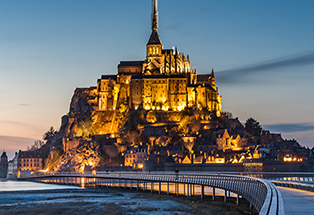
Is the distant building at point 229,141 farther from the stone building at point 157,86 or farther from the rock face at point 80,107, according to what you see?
the rock face at point 80,107

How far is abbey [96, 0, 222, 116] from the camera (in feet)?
446

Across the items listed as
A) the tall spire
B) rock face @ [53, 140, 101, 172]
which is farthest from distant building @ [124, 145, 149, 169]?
the tall spire

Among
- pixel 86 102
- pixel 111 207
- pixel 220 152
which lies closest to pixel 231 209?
pixel 111 207

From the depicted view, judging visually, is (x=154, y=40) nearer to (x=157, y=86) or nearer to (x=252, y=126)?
(x=157, y=86)

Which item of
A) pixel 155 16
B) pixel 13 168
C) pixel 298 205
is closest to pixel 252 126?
pixel 155 16

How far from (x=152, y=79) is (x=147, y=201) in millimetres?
89853

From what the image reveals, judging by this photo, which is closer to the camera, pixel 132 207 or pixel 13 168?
pixel 132 207

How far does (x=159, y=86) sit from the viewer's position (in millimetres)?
137875

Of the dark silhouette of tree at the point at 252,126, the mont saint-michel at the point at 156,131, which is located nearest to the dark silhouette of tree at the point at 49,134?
the mont saint-michel at the point at 156,131

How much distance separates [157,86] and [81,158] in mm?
32637

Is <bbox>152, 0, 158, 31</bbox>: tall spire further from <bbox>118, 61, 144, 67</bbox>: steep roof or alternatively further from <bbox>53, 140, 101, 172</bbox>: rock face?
<bbox>53, 140, 101, 172</bbox>: rock face

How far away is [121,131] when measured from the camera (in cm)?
12875

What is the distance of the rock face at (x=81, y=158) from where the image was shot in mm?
118938

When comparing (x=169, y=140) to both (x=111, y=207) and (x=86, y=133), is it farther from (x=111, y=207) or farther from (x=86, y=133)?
(x=111, y=207)
